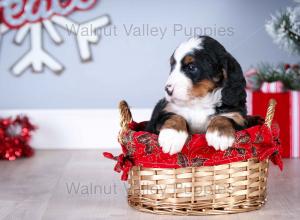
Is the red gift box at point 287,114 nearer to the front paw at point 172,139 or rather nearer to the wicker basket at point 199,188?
the wicker basket at point 199,188

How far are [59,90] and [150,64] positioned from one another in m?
0.58

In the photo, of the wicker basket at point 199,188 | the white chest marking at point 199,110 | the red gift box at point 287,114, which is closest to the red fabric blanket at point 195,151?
the wicker basket at point 199,188

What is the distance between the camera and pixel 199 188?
2.03 metres

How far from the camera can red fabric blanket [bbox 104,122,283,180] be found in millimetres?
1984

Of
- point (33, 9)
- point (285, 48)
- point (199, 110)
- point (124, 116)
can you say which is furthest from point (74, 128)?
point (199, 110)

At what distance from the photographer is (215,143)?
1907mm

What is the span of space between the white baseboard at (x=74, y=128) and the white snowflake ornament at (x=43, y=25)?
0.94ft

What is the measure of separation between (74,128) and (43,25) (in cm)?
65

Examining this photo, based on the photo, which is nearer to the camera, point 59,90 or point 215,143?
point 215,143

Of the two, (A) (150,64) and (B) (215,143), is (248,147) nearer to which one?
(B) (215,143)

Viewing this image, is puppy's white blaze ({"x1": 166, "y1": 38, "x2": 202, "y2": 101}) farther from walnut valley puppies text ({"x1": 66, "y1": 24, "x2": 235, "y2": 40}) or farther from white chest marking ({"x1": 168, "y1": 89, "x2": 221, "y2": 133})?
walnut valley puppies text ({"x1": 66, "y1": 24, "x2": 235, "y2": 40})

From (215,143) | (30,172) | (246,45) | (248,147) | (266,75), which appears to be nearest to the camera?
(215,143)

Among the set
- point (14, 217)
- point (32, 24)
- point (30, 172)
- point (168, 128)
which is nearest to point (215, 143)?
point (168, 128)

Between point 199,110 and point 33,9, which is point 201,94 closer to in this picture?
point 199,110
